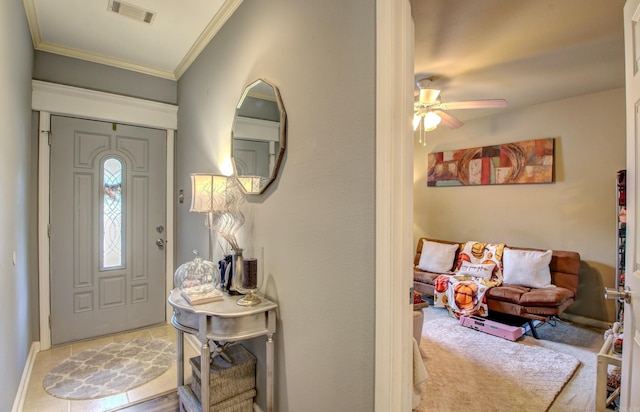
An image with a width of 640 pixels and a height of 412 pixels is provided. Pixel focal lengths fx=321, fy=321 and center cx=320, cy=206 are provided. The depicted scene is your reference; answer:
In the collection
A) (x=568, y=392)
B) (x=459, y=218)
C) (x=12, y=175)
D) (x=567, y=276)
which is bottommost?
(x=568, y=392)

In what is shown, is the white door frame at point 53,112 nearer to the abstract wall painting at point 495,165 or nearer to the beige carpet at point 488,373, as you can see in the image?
the beige carpet at point 488,373

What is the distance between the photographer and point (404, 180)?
1.14 metres

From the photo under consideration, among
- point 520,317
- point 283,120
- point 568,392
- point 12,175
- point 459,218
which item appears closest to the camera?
point 283,120

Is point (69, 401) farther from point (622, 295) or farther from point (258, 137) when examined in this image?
point (622, 295)

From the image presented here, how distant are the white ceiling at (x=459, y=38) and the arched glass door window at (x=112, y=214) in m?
1.03

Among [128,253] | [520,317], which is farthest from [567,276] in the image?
[128,253]

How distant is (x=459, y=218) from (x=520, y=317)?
5.42 ft

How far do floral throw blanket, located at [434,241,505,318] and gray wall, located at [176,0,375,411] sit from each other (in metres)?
2.57

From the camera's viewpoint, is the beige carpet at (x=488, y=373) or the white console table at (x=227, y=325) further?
the beige carpet at (x=488, y=373)

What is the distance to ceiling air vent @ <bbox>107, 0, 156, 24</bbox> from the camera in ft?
7.30

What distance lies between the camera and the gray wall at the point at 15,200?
1.69m

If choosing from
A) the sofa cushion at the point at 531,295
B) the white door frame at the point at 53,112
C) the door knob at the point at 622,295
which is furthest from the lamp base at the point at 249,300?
the sofa cushion at the point at 531,295

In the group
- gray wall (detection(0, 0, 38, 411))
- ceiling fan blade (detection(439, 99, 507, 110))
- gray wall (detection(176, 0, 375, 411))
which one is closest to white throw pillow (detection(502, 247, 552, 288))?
ceiling fan blade (detection(439, 99, 507, 110))

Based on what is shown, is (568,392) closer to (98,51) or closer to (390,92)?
(390,92)
